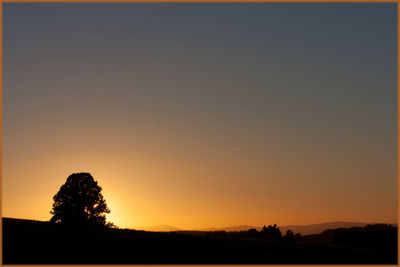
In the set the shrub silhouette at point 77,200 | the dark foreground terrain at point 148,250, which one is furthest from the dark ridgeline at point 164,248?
the shrub silhouette at point 77,200

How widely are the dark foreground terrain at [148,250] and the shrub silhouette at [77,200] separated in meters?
21.9

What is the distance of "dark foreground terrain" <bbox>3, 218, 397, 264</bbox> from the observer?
26.9 m

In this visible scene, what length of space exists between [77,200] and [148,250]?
33.4 metres

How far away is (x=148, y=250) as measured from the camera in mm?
29625

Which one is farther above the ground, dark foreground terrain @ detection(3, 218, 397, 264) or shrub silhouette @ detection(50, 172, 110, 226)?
shrub silhouette @ detection(50, 172, 110, 226)

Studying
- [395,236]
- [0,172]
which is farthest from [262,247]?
[0,172]

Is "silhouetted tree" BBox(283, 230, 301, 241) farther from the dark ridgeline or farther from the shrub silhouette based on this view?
the shrub silhouette

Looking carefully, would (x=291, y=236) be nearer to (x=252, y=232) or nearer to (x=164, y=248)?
(x=252, y=232)

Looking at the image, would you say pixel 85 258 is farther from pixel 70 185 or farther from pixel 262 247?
pixel 70 185

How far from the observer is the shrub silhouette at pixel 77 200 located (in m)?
60.2

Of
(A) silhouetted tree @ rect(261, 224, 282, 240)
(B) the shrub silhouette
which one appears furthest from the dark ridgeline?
(B) the shrub silhouette

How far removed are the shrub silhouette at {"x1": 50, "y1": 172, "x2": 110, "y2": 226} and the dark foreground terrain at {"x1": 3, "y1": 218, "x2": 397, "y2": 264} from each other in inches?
864

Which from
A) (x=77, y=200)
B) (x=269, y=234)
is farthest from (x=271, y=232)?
(x=77, y=200)

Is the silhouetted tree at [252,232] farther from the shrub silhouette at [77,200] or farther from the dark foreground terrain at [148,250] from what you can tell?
the shrub silhouette at [77,200]
